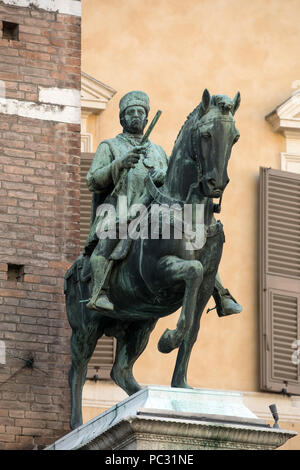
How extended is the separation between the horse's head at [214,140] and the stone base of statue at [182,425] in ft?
4.71

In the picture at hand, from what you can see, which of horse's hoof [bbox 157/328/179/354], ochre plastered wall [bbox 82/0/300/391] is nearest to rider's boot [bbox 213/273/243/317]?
horse's hoof [bbox 157/328/179/354]

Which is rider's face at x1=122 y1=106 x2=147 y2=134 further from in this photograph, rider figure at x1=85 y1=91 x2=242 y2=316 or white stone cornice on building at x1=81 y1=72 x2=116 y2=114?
white stone cornice on building at x1=81 y1=72 x2=116 y2=114

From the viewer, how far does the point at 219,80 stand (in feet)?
65.2

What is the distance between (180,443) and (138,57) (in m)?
6.37

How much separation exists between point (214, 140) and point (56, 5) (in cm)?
362

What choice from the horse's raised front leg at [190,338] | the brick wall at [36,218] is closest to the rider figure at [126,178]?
the horse's raised front leg at [190,338]

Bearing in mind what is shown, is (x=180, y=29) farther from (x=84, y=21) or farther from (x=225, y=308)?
(x=225, y=308)

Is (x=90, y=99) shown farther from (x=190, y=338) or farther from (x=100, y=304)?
(x=190, y=338)

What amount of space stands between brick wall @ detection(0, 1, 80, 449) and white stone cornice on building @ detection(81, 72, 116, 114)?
5.29 ft

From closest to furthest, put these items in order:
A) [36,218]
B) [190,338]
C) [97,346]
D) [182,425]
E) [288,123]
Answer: [182,425]
[190,338]
[36,218]
[97,346]
[288,123]

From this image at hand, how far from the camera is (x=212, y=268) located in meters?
14.8

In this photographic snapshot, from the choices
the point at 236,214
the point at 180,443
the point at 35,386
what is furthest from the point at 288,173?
the point at 180,443

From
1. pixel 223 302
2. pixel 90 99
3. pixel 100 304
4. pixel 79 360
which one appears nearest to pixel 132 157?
pixel 100 304

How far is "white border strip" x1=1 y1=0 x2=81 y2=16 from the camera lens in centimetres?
1744
